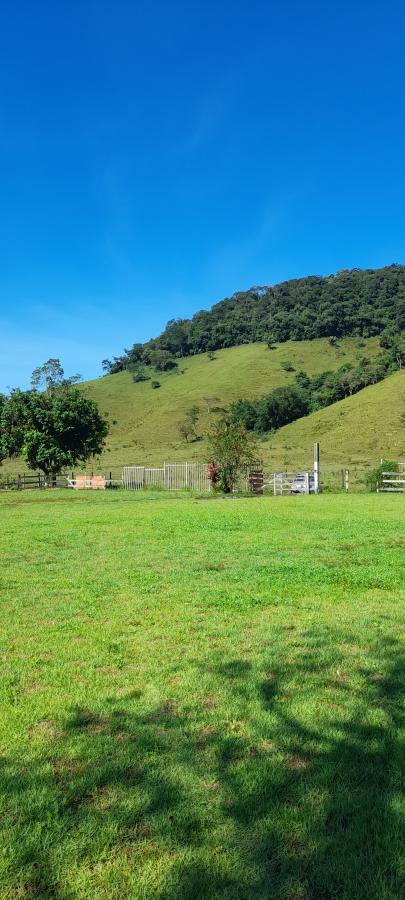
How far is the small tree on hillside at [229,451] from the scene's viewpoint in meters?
33.4

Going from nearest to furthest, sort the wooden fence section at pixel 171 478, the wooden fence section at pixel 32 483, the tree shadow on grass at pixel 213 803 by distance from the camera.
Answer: the tree shadow on grass at pixel 213 803 < the wooden fence section at pixel 171 478 < the wooden fence section at pixel 32 483

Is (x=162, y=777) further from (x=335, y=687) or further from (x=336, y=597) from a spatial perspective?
(x=336, y=597)

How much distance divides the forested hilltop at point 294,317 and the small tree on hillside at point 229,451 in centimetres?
9377

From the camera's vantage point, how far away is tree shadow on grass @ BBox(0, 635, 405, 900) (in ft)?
7.70

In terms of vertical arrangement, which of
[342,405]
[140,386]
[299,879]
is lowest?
[299,879]

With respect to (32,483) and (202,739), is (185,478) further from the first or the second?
(202,739)

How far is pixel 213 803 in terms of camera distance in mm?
2805

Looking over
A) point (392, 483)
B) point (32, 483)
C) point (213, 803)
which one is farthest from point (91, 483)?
point (213, 803)

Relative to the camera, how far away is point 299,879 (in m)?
2.33

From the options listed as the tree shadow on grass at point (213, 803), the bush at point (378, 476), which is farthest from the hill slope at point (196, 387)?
the tree shadow on grass at point (213, 803)

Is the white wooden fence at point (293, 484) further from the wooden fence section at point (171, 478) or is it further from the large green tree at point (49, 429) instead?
the large green tree at point (49, 429)

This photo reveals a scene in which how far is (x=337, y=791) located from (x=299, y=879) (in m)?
0.66

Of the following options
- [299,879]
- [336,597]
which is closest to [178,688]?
[299,879]

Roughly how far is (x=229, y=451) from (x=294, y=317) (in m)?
113
